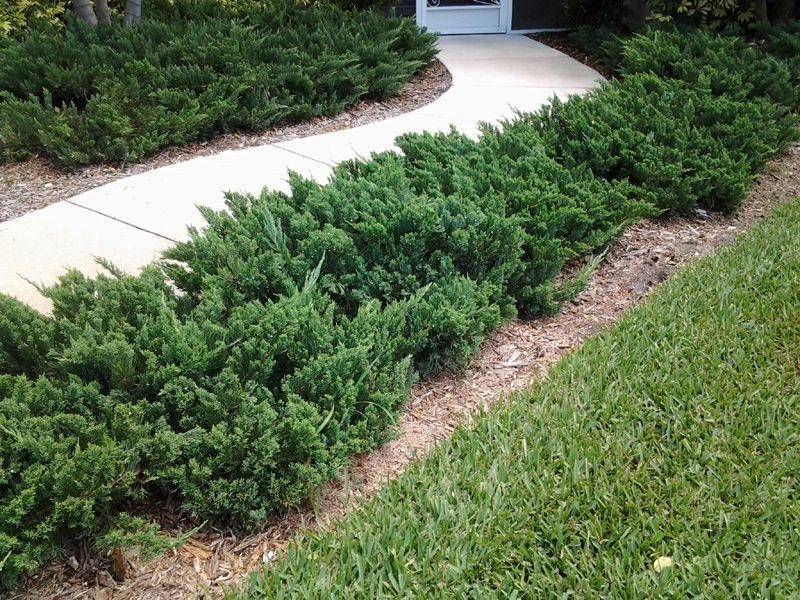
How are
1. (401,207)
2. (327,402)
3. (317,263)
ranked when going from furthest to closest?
1. (401,207)
2. (317,263)
3. (327,402)

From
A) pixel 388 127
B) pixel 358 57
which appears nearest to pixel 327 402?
pixel 388 127

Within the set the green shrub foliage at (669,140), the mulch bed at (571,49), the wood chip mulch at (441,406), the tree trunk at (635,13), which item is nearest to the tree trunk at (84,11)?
the green shrub foliage at (669,140)

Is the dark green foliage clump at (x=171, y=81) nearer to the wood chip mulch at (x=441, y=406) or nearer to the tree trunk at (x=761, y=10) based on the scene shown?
the wood chip mulch at (x=441, y=406)

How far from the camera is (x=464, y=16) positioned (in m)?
11.1

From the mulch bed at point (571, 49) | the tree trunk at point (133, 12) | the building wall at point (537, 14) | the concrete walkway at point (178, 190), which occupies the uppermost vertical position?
the tree trunk at point (133, 12)

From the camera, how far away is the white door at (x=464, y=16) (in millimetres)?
10977

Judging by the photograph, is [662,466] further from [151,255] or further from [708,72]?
[708,72]

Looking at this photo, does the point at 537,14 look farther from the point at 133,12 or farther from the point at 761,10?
the point at 133,12

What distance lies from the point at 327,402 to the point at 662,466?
1.26 meters

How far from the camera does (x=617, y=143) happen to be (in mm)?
5133

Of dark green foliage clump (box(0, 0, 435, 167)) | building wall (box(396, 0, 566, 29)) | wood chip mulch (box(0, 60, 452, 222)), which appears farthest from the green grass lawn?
building wall (box(396, 0, 566, 29))

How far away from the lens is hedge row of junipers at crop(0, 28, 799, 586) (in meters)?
2.38

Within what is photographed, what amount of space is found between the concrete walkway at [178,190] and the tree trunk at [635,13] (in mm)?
2525

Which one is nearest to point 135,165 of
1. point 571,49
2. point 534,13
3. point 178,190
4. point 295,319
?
point 178,190
